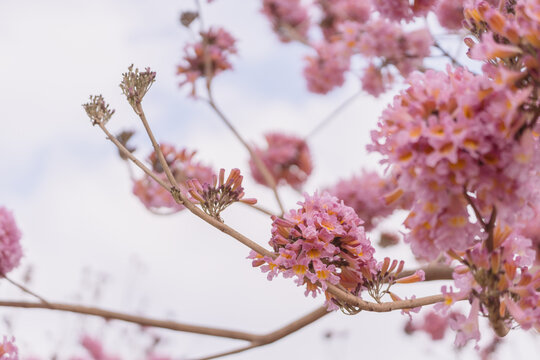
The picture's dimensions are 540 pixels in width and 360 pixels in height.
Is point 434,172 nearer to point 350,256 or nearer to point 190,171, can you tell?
point 350,256

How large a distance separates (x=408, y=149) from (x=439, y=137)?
69mm

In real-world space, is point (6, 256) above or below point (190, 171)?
below

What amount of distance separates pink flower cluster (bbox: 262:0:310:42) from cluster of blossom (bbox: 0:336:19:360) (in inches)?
190

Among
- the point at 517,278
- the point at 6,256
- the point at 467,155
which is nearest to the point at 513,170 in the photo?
the point at 467,155

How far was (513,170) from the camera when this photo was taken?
3.45ft

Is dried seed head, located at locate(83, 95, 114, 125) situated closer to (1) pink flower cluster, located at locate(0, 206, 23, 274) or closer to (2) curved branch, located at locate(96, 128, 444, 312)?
(2) curved branch, located at locate(96, 128, 444, 312)

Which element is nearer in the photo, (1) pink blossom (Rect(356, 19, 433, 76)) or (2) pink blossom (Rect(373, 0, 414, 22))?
(2) pink blossom (Rect(373, 0, 414, 22))

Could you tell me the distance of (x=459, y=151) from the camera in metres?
1.07

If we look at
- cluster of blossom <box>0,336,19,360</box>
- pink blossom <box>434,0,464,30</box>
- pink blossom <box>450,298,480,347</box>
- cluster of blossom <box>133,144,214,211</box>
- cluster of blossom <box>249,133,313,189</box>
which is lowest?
pink blossom <box>450,298,480,347</box>

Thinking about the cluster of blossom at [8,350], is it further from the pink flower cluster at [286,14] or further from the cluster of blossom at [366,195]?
the pink flower cluster at [286,14]

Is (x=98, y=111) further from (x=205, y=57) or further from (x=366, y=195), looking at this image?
(x=366, y=195)

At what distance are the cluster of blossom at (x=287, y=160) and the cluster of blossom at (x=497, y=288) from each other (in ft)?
13.5

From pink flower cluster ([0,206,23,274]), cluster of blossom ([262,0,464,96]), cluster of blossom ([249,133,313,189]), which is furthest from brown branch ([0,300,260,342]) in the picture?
cluster of blossom ([249,133,313,189])

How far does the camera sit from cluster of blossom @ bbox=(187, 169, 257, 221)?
1.55m
